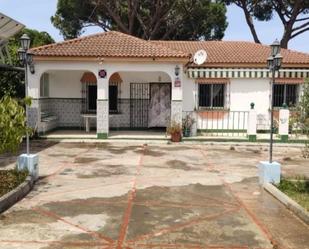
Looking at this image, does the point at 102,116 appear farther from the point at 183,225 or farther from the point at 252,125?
the point at 183,225

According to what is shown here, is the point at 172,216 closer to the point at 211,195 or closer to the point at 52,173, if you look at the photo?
the point at 211,195

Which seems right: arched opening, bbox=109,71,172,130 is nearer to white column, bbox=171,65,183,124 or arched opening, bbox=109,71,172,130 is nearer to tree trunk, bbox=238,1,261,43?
white column, bbox=171,65,183,124

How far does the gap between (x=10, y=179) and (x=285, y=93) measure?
707 inches

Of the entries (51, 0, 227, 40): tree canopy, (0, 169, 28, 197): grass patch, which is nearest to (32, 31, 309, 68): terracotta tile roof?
(51, 0, 227, 40): tree canopy

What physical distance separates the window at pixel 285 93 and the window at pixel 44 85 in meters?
13.2

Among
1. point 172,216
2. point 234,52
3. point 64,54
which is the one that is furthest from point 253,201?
point 234,52

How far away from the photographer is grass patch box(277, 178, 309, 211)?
9.35 metres

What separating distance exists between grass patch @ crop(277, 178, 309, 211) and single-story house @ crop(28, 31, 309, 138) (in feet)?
33.4

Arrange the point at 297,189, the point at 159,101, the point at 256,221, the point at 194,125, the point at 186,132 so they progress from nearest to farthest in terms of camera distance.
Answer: the point at 256,221, the point at 297,189, the point at 186,132, the point at 194,125, the point at 159,101

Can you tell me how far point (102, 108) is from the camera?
20.9 meters

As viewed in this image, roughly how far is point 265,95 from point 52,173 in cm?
1500

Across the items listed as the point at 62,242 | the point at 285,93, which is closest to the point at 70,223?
the point at 62,242

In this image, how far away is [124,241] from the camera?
6871mm

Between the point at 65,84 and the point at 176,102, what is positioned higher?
the point at 65,84
